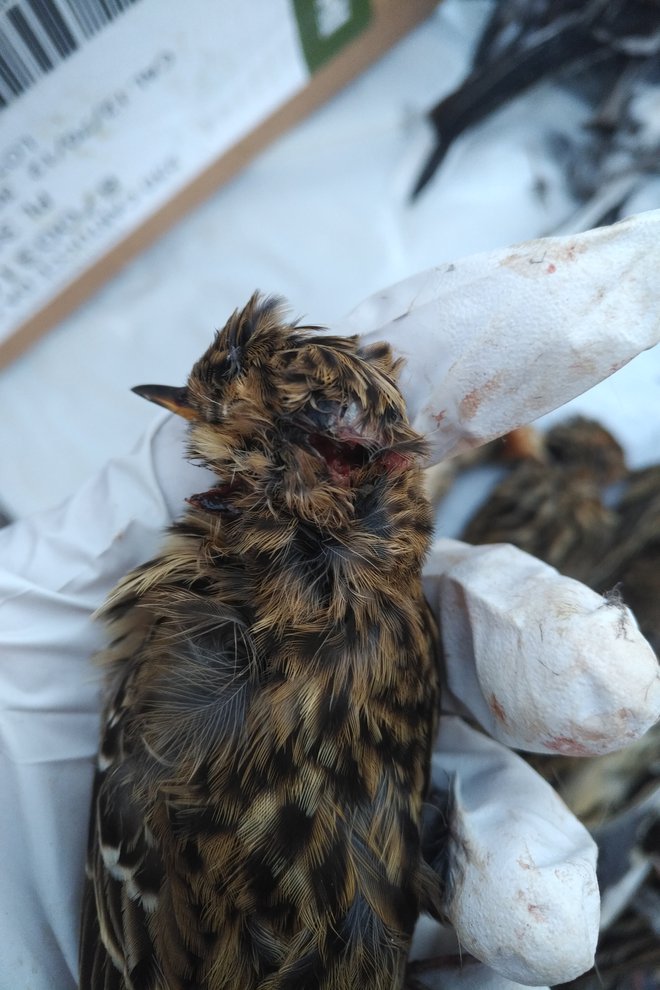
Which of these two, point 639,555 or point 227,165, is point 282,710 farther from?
point 227,165

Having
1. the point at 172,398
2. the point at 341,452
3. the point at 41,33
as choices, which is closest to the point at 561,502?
the point at 341,452

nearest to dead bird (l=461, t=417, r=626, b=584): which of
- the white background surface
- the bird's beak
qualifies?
the white background surface

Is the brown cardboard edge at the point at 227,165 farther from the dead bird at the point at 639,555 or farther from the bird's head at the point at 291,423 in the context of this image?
the dead bird at the point at 639,555

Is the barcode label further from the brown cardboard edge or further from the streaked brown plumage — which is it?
the streaked brown plumage

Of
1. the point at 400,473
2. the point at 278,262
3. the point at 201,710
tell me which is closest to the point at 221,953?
the point at 201,710

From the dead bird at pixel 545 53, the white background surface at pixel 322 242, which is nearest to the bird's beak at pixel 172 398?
the white background surface at pixel 322 242

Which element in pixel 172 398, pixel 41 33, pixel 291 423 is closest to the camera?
pixel 291 423

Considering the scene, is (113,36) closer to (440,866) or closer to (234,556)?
(234,556)
